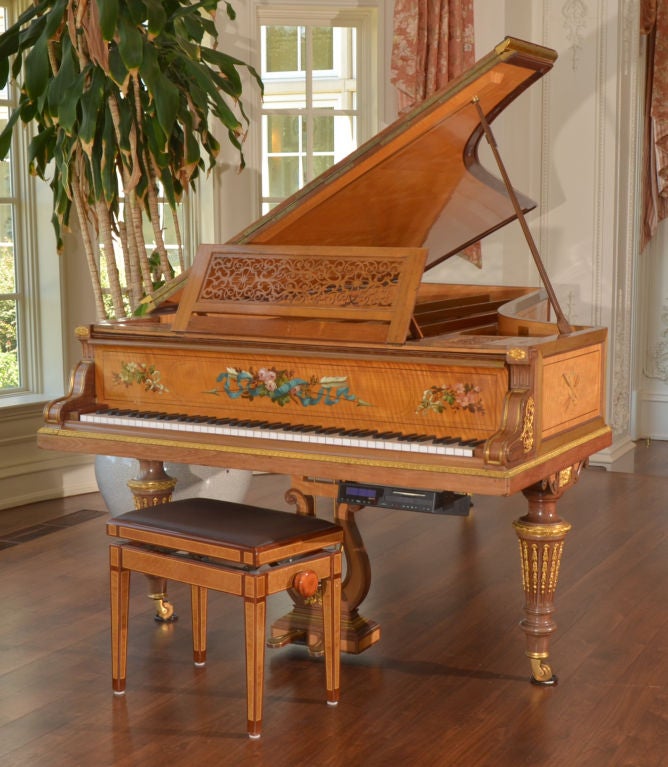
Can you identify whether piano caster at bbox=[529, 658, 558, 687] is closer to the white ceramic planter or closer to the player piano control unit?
the player piano control unit

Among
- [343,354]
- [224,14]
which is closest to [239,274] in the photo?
[343,354]

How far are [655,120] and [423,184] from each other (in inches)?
151

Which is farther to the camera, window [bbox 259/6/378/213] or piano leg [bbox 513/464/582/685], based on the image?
window [bbox 259/6/378/213]

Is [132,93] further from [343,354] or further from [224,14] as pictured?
[343,354]

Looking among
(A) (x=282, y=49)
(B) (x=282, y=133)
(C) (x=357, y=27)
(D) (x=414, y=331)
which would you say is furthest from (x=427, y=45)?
(D) (x=414, y=331)

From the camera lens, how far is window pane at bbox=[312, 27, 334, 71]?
Result: 19.2ft

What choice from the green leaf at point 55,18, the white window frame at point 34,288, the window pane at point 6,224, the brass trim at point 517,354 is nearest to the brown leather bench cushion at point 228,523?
the brass trim at point 517,354

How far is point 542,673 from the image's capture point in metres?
3.09

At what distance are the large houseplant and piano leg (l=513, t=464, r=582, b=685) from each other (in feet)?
6.78

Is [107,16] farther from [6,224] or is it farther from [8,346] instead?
[8,346]

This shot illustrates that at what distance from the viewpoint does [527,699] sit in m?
2.99

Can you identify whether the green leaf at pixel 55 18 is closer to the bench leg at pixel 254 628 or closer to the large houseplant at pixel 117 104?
the large houseplant at pixel 117 104

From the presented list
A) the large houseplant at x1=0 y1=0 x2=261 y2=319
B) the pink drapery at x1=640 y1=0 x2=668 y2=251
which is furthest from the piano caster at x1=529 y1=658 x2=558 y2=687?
the pink drapery at x1=640 y1=0 x2=668 y2=251

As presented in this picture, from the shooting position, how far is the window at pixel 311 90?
5.83m
